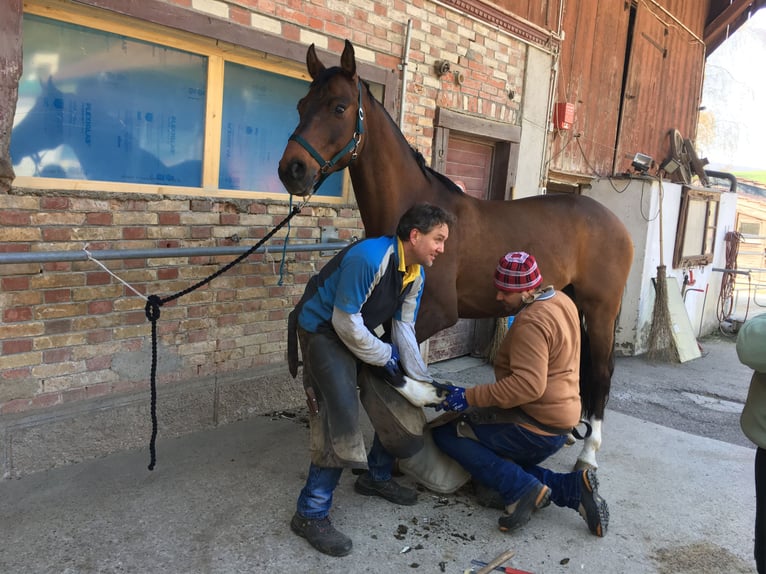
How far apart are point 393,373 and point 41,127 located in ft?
7.86

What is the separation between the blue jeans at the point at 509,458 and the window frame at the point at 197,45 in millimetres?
2367

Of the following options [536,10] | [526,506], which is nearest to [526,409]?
[526,506]

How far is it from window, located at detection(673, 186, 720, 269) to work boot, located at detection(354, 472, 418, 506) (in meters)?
6.32

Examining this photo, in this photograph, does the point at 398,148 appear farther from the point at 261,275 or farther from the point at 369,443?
the point at 369,443

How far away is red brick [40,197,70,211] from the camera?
3.20 m

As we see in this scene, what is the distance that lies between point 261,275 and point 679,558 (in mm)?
3140

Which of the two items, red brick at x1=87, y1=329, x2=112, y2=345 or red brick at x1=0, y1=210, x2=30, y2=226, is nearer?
red brick at x1=0, y1=210, x2=30, y2=226

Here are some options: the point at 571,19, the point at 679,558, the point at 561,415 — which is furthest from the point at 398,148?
the point at 571,19

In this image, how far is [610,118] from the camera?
8234 mm

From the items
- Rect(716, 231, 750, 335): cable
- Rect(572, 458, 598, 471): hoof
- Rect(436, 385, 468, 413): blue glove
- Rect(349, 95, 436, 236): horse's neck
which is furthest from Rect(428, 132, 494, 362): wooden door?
Rect(716, 231, 750, 335): cable

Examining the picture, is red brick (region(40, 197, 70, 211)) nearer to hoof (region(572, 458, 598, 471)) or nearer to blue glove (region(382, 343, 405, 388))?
blue glove (region(382, 343, 405, 388))

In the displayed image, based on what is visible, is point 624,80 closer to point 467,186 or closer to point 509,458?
point 467,186

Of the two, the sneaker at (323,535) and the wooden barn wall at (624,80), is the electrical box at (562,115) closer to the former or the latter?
the wooden barn wall at (624,80)

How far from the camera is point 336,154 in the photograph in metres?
3.12
